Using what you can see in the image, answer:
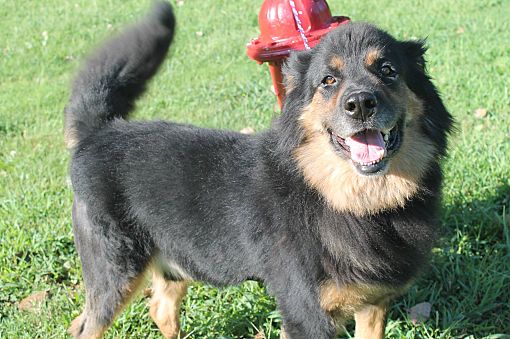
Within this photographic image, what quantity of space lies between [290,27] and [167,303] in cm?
198

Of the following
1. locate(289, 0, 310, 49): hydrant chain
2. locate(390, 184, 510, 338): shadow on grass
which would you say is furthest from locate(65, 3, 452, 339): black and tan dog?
locate(390, 184, 510, 338): shadow on grass

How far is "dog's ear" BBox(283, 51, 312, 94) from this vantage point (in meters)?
3.33

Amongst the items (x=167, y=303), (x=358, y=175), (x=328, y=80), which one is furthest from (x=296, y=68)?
(x=167, y=303)

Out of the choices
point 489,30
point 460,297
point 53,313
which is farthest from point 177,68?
point 460,297

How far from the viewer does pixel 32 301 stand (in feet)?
13.8

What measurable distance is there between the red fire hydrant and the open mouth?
0.76 m

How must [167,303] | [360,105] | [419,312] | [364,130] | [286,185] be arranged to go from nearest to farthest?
[360,105], [364,130], [286,185], [419,312], [167,303]

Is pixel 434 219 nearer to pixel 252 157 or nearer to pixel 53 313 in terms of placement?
pixel 252 157

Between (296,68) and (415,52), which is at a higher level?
(415,52)

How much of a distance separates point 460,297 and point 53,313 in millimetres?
2788

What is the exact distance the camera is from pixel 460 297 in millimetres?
3963

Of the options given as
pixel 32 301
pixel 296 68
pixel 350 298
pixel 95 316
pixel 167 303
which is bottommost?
pixel 32 301

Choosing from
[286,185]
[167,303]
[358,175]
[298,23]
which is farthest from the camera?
[167,303]

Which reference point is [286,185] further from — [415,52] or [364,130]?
[415,52]
